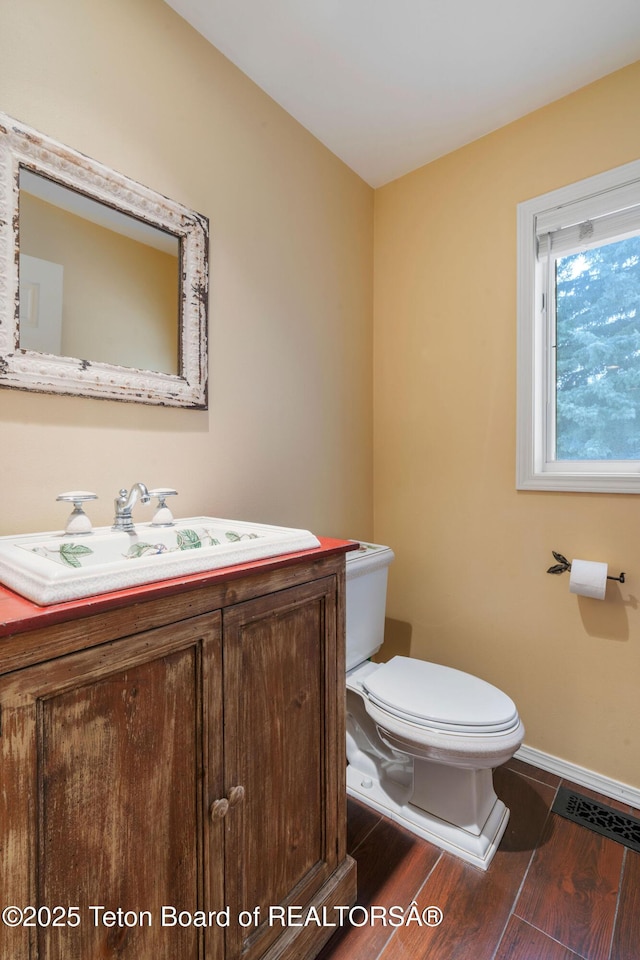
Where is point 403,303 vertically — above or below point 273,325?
above

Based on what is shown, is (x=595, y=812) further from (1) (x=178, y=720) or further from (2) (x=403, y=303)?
(2) (x=403, y=303)

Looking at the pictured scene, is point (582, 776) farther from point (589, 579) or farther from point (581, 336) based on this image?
point (581, 336)

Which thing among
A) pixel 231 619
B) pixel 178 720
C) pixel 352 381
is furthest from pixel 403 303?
Result: pixel 178 720

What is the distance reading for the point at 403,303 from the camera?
2.10 m

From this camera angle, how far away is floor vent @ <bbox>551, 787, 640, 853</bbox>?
142 cm

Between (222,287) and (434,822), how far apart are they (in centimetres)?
183

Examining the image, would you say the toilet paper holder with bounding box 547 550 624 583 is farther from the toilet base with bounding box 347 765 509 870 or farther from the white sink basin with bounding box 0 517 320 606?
the white sink basin with bounding box 0 517 320 606

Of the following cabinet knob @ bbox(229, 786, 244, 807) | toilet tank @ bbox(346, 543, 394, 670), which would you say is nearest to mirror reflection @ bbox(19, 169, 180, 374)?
toilet tank @ bbox(346, 543, 394, 670)

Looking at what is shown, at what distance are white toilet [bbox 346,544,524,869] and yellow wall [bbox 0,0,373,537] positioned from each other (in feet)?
1.39

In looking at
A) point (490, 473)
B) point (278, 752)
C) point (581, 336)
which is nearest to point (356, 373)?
point (490, 473)

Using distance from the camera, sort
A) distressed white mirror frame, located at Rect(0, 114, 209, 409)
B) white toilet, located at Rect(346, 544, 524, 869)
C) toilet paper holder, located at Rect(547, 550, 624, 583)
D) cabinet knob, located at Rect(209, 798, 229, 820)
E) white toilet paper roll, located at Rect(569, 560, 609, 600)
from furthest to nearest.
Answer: toilet paper holder, located at Rect(547, 550, 624, 583) → white toilet paper roll, located at Rect(569, 560, 609, 600) → white toilet, located at Rect(346, 544, 524, 869) → distressed white mirror frame, located at Rect(0, 114, 209, 409) → cabinet knob, located at Rect(209, 798, 229, 820)

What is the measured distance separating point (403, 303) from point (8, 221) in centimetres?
155

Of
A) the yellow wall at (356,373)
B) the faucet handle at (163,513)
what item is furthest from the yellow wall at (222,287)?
the faucet handle at (163,513)

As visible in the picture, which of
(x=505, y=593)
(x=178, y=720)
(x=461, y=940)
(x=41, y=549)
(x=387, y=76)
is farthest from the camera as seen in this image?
(x=505, y=593)
